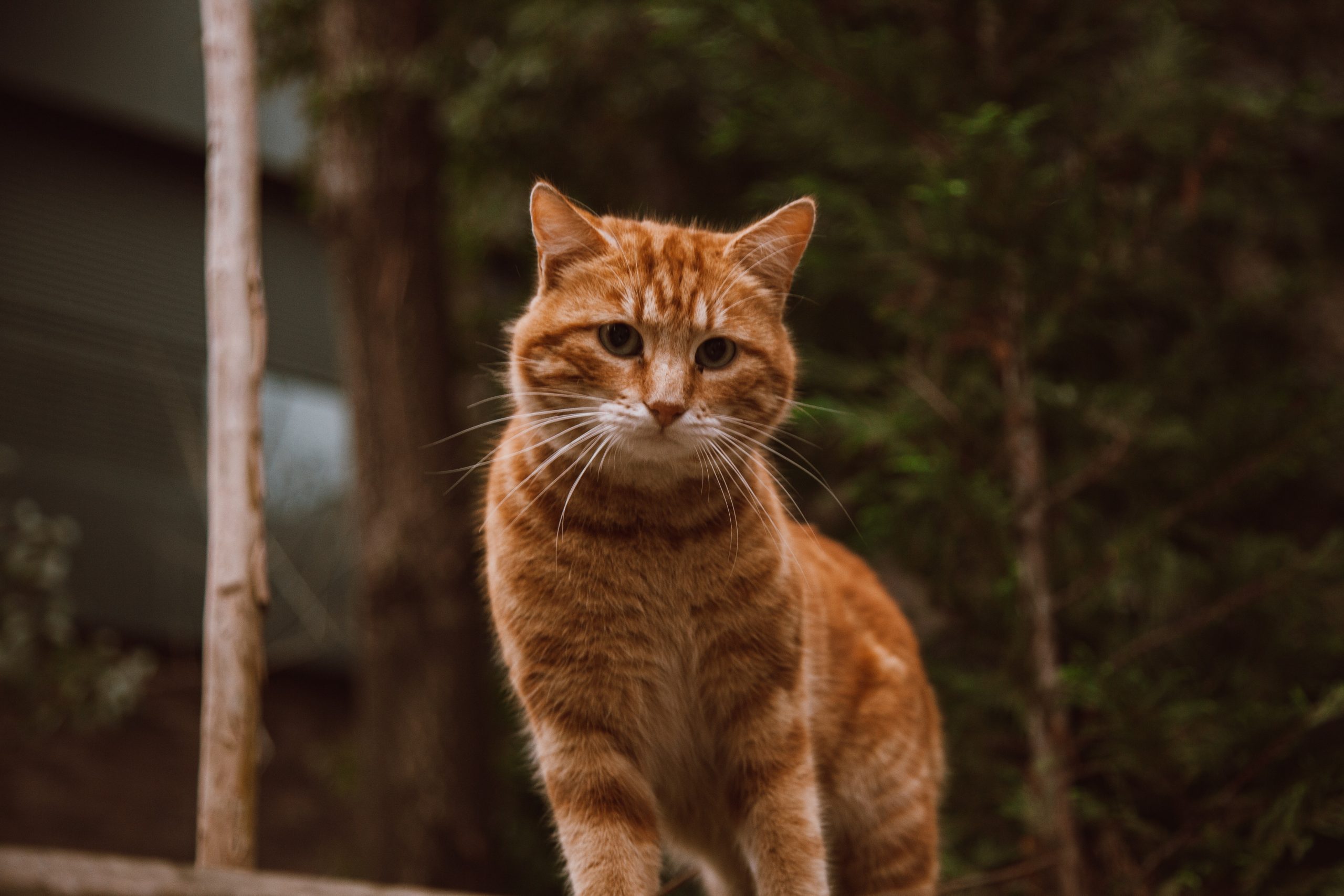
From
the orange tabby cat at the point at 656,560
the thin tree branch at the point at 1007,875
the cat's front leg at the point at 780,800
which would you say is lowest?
the thin tree branch at the point at 1007,875

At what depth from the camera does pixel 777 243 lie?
2111mm

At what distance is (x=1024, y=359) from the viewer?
2.82m

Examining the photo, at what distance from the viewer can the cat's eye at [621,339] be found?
1.94 meters

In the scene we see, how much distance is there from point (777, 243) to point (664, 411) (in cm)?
50

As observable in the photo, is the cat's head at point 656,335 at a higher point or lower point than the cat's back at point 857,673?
higher

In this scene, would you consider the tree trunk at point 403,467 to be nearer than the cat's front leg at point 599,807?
No

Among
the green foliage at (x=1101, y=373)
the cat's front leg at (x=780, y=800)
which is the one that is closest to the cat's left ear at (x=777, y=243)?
the green foliage at (x=1101, y=373)

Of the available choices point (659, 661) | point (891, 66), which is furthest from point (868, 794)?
point (891, 66)

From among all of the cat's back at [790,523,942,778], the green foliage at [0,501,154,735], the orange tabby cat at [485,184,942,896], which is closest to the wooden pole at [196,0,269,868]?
the orange tabby cat at [485,184,942,896]

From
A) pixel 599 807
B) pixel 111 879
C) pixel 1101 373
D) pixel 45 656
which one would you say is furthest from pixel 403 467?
pixel 111 879

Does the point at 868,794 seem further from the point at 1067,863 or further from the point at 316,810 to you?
the point at 316,810

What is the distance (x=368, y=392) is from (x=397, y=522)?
0.56 m

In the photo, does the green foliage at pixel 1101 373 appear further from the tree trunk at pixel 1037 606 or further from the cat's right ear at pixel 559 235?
the cat's right ear at pixel 559 235

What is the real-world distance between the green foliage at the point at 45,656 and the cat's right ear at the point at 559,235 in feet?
12.0
